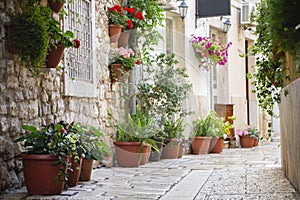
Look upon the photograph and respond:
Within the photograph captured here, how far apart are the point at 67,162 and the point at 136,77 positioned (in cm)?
329

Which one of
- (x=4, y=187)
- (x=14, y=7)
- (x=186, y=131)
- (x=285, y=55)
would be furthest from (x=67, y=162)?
(x=186, y=131)

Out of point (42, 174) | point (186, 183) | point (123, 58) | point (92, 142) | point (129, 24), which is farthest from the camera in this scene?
point (129, 24)

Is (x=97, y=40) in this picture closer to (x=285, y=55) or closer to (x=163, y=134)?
(x=163, y=134)

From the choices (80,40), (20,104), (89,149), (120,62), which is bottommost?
(89,149)

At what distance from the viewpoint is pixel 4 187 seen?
160 inches

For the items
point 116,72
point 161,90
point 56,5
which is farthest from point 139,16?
point 56,5

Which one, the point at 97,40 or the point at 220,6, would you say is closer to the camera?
the point at 97,40

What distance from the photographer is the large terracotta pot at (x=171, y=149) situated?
7242mm

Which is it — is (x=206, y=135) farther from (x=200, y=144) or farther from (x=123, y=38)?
(x=123, y=38)

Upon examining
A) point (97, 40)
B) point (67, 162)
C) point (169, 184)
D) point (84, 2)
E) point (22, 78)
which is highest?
point (84, 2)

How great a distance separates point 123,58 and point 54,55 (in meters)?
1.98

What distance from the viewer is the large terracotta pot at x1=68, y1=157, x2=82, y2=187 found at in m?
4.43

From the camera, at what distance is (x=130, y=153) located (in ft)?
20.4

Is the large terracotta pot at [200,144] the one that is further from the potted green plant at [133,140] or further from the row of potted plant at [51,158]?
the row of potted plant at [51,158]
